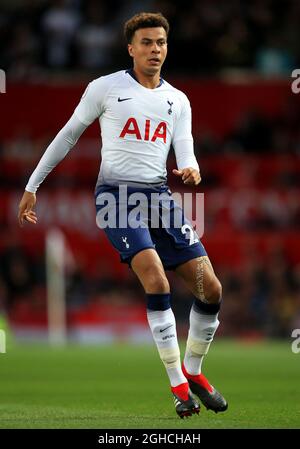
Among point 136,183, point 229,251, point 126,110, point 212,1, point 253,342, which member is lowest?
point 253,342

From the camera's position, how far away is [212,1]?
888 inches

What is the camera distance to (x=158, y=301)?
27.1 ft

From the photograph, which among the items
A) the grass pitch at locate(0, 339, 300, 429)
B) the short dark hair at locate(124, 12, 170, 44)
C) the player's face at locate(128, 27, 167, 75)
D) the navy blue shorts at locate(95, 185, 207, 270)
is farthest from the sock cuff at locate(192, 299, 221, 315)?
the short dark hair at locate(124, 12, 170, 44)

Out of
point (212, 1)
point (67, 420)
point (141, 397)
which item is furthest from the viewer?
point (212, 1)

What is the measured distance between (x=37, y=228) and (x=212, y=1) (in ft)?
18.7

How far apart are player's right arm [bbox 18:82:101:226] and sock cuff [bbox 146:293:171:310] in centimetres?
103

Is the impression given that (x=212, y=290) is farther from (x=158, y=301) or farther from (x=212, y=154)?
(x=212, y=154)

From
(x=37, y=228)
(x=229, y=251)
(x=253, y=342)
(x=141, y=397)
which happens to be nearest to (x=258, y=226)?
(x=229, y=251)

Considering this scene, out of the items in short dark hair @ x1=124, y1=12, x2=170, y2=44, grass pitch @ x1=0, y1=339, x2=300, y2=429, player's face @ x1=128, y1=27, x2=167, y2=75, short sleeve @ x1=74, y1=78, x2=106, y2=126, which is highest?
short dark hair @ x1=124, y1=12, x2=170, y2=44

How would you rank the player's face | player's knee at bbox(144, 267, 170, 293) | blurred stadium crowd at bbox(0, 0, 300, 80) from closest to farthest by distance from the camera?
1. player's knee at bbox(144, 267, 170, 293)
2. the player's face
3. blurred stadium crowd at bbox(0, 0, 300, 80)

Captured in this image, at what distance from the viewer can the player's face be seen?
854 cm

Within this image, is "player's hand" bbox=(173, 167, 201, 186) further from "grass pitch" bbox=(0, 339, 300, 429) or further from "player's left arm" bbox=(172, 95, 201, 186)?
"grass pitch" bbox=(0, 339, 300, 429)

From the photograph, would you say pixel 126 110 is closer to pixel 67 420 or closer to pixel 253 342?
pixel 67 420

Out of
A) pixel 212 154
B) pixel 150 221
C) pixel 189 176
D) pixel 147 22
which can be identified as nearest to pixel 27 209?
pixel 150 221
